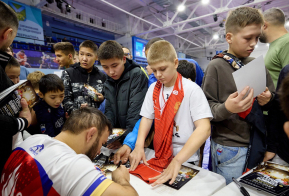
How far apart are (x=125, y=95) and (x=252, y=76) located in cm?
103

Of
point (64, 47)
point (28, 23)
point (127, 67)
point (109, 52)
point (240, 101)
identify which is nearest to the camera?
point (240, 101)

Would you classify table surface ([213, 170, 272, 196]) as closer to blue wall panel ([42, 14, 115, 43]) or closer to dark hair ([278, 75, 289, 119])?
dark hair ([278, 75, 289, 119])

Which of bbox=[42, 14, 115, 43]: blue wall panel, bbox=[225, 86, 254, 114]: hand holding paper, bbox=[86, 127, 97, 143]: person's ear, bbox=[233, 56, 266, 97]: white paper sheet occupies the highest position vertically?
bbox=[42, 14, 115, 43]: blue wall panel

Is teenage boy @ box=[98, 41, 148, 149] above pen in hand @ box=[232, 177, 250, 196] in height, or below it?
above

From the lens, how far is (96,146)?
974 millimetres

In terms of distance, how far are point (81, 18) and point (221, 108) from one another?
10.4 meters

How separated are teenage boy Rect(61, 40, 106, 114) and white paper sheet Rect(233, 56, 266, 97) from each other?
1.64m

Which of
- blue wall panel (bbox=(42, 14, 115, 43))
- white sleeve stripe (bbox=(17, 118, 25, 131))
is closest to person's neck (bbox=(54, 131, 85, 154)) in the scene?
white sleeve stripe (bbox=(17, 118, 25, 131))

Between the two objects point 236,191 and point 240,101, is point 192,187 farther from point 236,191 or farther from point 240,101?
point 240,101

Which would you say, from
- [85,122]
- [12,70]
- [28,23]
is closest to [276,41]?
[85,122]

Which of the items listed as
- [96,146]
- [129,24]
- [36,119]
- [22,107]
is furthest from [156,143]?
[129,24]

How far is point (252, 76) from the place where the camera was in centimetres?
85

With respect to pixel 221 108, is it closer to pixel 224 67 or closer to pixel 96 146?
pixel 224 67

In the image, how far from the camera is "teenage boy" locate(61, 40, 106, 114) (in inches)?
81.9
